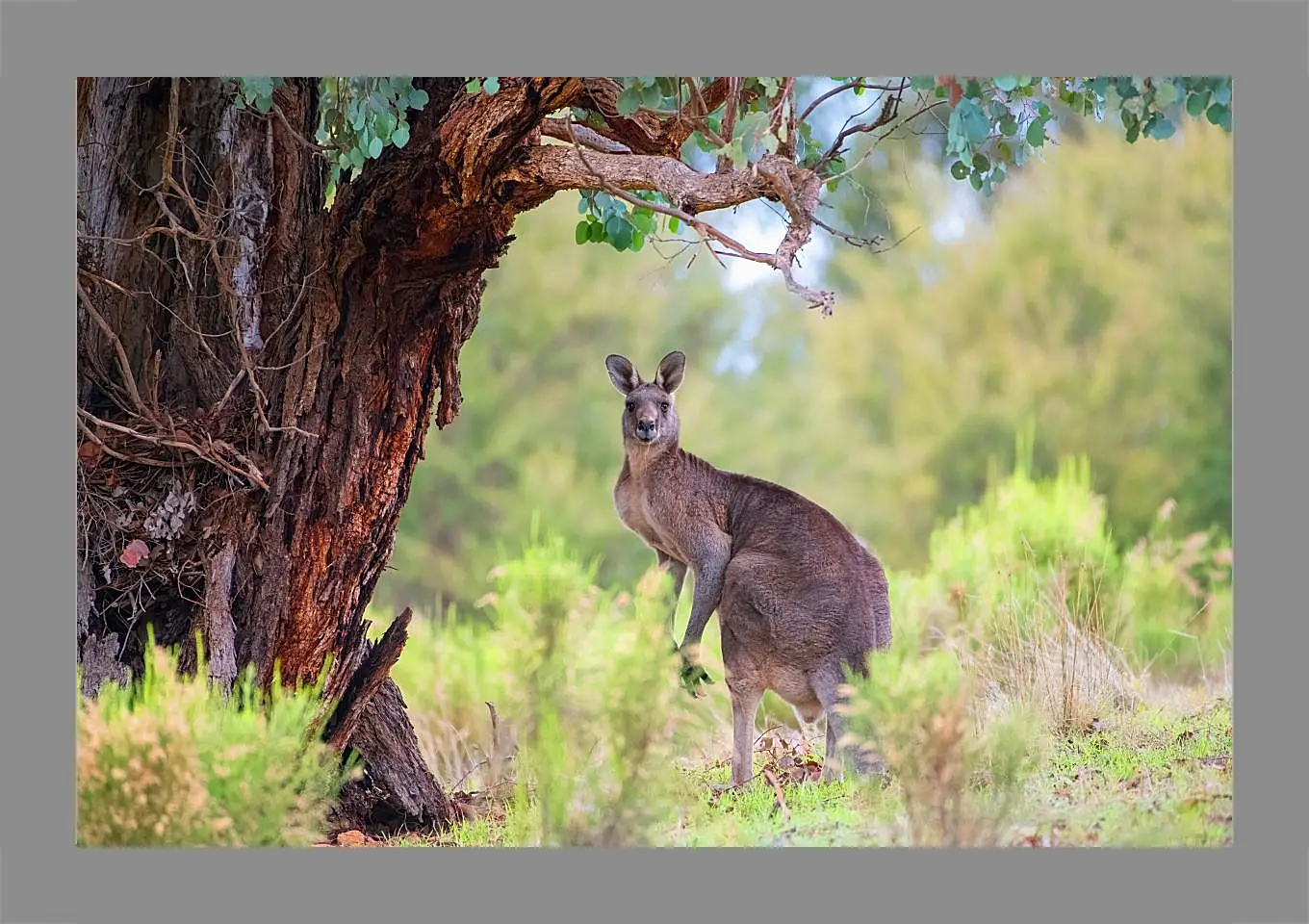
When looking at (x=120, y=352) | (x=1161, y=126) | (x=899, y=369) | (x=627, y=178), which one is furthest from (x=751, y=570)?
(x=899, y=369)

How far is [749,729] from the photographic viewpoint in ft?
23.9

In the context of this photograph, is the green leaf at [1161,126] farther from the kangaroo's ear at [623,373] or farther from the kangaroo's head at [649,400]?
the kangaroo's ear at [623,373]

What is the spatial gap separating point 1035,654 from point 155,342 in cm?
474

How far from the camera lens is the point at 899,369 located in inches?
851

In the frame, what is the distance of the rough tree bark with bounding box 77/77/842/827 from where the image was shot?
682cm

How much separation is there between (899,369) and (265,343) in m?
15.5

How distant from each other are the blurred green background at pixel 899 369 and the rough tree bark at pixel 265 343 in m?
11.0

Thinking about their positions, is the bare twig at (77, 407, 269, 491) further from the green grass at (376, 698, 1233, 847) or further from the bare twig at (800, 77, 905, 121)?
the bare twig at (800, 77, 905, 121)

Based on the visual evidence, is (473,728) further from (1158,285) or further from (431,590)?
(1158,285)

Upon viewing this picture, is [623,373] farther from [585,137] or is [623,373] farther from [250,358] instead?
[250,358]

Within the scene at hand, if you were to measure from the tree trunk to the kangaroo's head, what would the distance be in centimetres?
98

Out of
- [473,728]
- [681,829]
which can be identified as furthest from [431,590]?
[681,829]

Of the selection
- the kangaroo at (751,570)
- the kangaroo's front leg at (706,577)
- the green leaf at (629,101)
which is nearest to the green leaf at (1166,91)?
the green leaf at (629,101)

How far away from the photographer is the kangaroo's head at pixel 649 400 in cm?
768
